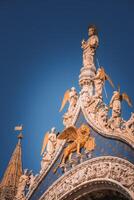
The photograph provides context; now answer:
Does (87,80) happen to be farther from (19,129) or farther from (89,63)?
(19,129)

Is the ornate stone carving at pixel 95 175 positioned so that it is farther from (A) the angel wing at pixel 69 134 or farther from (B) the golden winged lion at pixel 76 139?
(A) the angel wing at pixel 69 134

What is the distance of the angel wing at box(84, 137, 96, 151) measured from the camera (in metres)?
8.91

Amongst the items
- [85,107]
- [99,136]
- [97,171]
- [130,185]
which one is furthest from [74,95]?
[130,185]

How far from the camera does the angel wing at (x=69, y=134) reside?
9.29m

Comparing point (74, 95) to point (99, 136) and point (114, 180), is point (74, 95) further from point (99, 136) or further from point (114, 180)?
point (114, 180)

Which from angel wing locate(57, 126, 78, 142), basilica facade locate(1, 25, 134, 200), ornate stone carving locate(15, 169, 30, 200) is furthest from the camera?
ornate stone carving locate(15, 169, 30, 200)

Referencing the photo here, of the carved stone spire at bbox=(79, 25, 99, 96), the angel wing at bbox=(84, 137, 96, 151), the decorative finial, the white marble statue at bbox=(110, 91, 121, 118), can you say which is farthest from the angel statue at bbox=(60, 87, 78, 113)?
the decorative finial

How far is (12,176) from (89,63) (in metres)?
2.51

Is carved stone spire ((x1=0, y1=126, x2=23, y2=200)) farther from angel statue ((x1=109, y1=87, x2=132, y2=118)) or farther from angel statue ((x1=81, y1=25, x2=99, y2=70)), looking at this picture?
angel statue ((x1=109, y1=87, x2=132, y2=118))

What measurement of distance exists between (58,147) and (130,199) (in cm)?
198

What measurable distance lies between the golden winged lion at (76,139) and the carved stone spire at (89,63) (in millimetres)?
752

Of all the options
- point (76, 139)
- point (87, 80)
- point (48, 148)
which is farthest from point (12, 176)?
point (87, 80)

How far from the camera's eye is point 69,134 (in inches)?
368

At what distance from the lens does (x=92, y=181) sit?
27.9 feet
